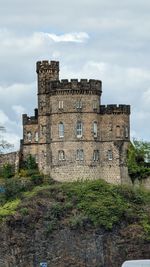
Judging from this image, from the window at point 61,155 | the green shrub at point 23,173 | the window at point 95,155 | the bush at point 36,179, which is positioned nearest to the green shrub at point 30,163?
the green shrub at point 23,173

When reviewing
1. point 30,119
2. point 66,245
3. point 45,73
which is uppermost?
point 45,73

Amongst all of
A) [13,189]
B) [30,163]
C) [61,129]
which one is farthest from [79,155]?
[13,189]

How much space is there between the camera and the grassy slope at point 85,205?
271 ft

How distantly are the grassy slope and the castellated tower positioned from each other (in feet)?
8.23

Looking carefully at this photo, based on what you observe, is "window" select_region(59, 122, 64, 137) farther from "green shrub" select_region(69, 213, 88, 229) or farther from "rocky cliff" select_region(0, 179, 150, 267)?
"green shrub" select_region(69, 213, 88, 229)

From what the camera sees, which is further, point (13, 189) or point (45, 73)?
point (45, 73)

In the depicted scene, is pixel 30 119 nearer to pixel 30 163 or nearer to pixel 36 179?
pixel 30 163

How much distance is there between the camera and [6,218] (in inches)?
3270

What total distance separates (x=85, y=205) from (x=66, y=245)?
425cm

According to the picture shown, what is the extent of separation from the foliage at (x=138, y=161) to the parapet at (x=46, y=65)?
9674mm

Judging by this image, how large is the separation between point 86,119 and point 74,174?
16.1 feet

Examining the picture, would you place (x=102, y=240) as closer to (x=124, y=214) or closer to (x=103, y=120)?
(x=124, y=214)

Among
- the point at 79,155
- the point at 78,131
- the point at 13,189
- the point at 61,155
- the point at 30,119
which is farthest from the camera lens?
the point at 30,119

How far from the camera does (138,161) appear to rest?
3605 inches
